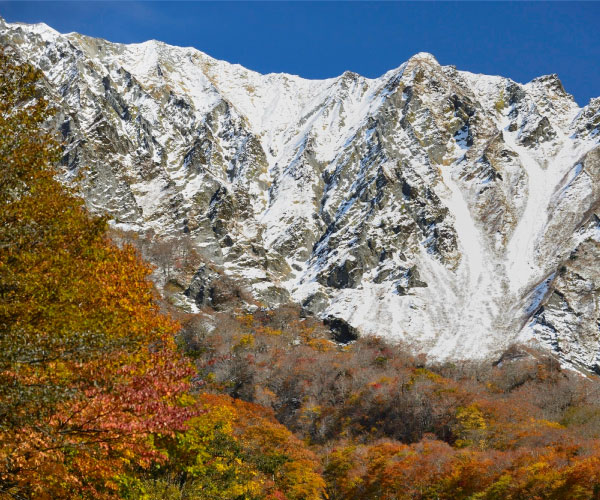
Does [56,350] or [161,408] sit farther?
[161,408]

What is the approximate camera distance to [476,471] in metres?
48.7

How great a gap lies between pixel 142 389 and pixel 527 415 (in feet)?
251

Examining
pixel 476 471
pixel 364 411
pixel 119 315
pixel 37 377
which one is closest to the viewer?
pixel 37 377

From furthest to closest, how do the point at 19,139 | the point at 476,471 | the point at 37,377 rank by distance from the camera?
the point at 476,471 → the point at 19,139 → the point at 37,377

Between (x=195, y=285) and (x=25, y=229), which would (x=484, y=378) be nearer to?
(x=195, y=285)

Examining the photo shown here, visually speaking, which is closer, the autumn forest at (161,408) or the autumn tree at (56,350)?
the autumn tree at (56,350)

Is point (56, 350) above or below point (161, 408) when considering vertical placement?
above

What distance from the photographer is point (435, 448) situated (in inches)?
2473

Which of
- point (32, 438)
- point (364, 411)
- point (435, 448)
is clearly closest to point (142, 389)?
point (32, 438)

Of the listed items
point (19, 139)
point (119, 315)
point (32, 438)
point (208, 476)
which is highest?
point (19, 139)

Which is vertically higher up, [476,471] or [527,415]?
[527,415]

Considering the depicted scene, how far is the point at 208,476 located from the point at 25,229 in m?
19.5

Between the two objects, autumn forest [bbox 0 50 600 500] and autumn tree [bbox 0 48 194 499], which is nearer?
autumn tree [bbox 0 48 194 499]

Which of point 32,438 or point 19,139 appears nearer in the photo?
point 32,438
